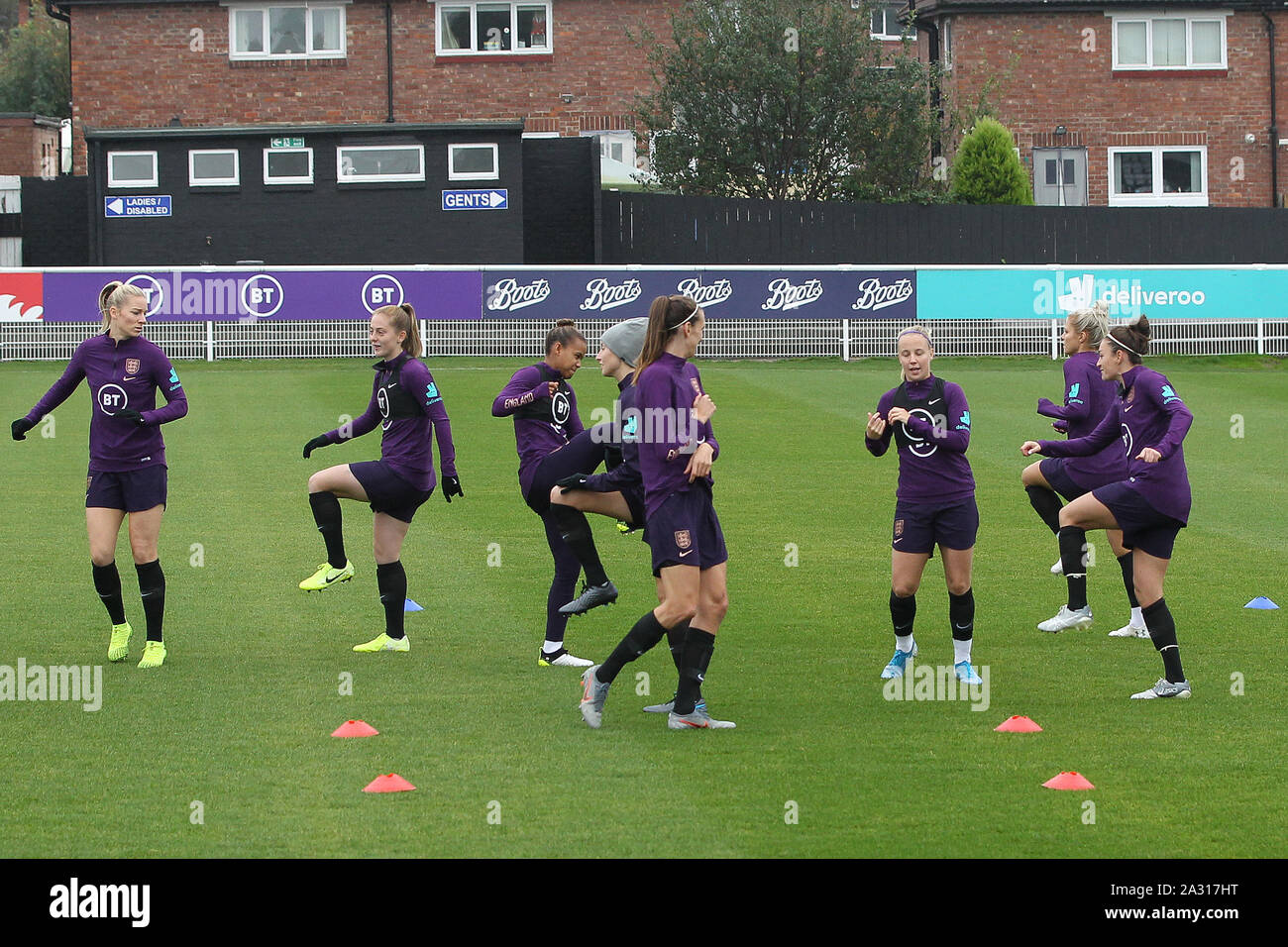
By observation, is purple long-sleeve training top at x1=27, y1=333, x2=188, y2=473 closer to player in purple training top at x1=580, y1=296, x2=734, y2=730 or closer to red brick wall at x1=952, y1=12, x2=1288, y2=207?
player in purple training top at x1=580, y1=296, x2=734, y2=730

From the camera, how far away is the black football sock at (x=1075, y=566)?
35.4 feet

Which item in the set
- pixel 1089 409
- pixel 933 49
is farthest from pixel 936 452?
pixel 933 49

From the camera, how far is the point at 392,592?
9.95 m

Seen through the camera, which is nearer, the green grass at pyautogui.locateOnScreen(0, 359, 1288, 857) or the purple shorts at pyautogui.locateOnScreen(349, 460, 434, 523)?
the green grass at pyautogui.locateOnScreen(0, 359, 1288, 857)

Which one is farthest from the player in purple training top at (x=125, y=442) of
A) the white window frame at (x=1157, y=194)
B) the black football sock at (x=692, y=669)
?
the white window frame at (x=1157, y=194)

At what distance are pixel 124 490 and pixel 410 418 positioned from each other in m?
A: 1.67

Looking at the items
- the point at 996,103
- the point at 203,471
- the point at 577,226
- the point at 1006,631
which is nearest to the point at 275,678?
the point at 1006,631

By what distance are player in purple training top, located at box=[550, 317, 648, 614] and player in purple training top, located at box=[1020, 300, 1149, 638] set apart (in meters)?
2.86

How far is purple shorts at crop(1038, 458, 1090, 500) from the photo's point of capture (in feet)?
36.0

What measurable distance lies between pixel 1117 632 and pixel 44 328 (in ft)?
73.2

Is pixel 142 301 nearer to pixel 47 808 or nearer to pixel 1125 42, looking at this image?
pixel 47 808

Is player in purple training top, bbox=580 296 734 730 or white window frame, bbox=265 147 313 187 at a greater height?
white window frame, bbox=265 147 313 187

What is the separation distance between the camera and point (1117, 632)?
418 inches

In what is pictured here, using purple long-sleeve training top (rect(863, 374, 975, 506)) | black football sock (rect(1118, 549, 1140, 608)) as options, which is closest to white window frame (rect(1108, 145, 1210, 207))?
black football sock (rect(1118, 549, 1140, 608))
